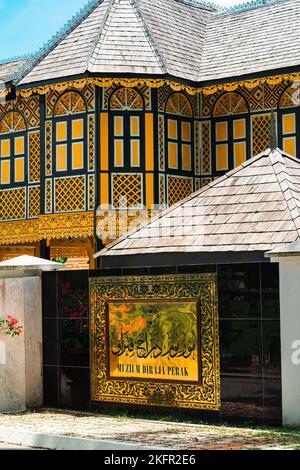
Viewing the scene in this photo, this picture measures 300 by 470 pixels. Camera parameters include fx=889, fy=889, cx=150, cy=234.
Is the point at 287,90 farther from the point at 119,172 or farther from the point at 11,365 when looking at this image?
the point at 11,365

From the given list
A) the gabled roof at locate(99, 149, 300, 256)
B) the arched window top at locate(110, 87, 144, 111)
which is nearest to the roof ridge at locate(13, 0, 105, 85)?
the arched window top at locate(110, 87, 144, 111)

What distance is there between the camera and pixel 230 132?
A: 864 inches

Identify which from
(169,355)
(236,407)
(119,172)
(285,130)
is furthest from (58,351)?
(285,130)

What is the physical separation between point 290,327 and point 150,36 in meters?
13.9

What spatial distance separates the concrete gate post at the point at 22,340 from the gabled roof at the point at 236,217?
1.86 meters

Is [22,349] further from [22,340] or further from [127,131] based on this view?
[127,131]

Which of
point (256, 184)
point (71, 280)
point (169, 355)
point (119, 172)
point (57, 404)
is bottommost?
point (57, 404)

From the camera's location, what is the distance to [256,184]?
40.9 ft

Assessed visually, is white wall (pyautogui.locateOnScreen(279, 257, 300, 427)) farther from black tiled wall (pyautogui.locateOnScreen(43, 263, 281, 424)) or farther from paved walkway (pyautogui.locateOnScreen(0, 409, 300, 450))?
paved walkway (pyautogui.locateOnScreen(0, 409, 300, 450))

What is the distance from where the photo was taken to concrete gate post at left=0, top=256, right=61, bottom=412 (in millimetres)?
11562

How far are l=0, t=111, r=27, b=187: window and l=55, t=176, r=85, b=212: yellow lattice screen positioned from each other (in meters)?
1.61

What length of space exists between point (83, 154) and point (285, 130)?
15.9 feet

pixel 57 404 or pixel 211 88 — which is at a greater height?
pixel 211 88

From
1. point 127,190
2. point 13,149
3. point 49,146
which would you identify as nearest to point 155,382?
point 127,190
